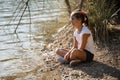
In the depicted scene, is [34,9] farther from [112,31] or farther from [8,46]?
[112,31]

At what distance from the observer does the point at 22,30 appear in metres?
10.3

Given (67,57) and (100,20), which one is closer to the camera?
(67,57)

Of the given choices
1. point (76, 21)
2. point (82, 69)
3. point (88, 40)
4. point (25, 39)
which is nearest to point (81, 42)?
point (88, 40)

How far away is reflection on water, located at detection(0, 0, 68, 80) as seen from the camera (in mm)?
6549

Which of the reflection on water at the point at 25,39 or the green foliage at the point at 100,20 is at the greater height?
the green foliage at the point at 100,20

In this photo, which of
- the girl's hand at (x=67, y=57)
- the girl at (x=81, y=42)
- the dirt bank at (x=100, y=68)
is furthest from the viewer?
the girl's hand at (x=67, y=57)

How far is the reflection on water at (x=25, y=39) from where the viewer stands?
6549mm

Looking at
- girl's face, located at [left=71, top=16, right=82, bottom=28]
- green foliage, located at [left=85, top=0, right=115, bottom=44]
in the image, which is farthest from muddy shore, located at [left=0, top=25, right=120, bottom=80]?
girl's face, located at [left=71, top=16, right=82, bottom=28]

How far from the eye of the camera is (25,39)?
9.17 metres

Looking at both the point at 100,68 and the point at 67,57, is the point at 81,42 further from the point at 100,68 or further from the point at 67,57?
the point at 100,68

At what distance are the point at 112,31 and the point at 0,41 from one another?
357 cm

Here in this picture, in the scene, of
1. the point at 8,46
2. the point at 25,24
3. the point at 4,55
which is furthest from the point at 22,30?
the point at 4,55

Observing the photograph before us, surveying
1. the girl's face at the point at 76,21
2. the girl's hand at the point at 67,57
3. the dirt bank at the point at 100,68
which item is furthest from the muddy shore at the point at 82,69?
the girl's face at the point at 76,21

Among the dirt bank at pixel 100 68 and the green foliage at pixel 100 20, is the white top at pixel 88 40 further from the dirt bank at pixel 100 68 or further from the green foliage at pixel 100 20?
the green foliage at pixel 100 20
